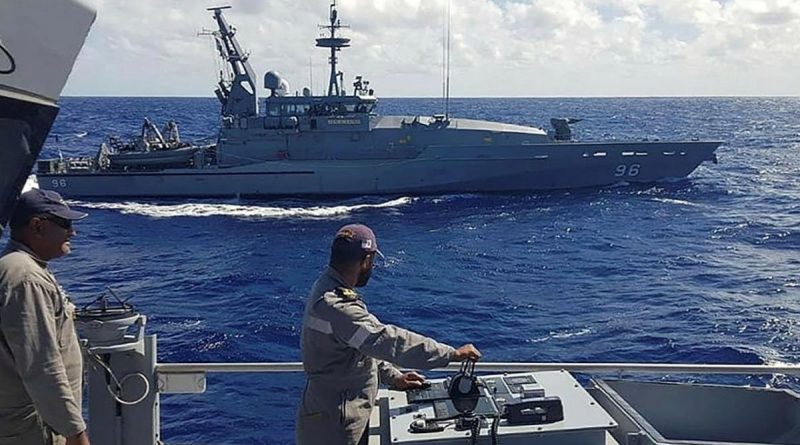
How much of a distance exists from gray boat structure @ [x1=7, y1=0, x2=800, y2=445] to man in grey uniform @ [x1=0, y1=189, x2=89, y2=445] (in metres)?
0.52

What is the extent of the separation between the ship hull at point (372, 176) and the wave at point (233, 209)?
88 centimetres

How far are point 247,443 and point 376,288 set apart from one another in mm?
9205

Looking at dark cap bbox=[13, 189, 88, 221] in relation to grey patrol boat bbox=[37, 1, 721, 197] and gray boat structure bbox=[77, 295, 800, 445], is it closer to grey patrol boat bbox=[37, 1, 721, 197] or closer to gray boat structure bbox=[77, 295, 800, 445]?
gray boat structure bbox=[77, 295, 800, 445]

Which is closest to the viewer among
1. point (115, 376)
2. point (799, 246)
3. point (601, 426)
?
point (601, 426)

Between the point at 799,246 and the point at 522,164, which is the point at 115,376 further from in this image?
the point at 522,164

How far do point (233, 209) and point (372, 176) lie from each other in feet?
19.3

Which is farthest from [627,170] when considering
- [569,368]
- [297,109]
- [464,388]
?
[464,388]

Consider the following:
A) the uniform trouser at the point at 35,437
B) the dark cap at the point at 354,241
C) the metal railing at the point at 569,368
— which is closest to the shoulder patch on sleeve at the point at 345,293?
the dark cap at the point at 354,241

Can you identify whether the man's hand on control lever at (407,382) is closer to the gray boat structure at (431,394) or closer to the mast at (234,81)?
the gray boat structure at (431,394)

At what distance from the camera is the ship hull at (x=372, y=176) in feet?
106

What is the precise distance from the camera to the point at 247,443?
32.8ft

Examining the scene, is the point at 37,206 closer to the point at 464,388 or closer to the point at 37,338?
the point at 37,338

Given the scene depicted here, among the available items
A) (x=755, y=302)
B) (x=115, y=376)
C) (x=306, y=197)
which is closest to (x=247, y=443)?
(x=115, y=376)

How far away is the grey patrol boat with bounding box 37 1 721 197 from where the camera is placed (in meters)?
32.3
